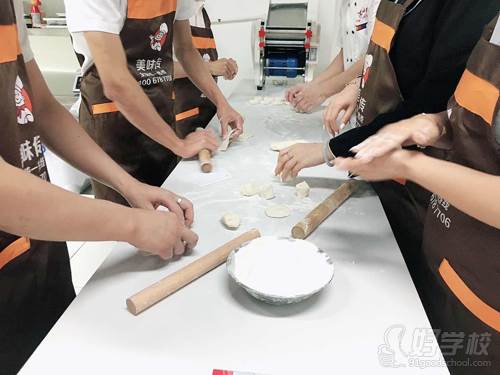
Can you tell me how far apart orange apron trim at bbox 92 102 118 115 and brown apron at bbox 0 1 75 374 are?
0.52 meters

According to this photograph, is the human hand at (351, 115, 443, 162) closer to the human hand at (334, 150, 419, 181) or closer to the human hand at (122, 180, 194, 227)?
the human hand at (334, 150, 419, 181)

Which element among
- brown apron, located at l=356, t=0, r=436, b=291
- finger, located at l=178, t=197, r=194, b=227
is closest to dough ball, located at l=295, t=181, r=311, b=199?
brown apron, located at l=356, t=0, r=436, b=291

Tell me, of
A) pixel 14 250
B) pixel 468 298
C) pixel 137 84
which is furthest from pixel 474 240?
pixel 137 84

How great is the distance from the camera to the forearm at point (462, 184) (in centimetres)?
64

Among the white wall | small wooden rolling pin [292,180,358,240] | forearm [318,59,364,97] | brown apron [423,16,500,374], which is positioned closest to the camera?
brown apron [423,16,500,374]

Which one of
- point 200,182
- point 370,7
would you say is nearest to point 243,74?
point 370,7

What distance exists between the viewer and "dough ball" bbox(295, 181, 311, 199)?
1.12m

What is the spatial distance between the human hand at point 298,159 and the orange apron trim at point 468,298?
1.41 ft

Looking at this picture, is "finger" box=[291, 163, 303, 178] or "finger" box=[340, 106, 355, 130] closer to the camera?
"finger" box=[291, 163, 303, 178]

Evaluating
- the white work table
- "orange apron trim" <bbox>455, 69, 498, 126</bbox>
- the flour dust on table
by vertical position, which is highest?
"orange apron trim" <bbox>455, 69, 498, 126</bbox>

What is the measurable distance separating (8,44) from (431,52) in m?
0.84

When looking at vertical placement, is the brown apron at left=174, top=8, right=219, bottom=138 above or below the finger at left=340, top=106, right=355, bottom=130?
below

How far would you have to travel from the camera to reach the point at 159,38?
4.53 ft

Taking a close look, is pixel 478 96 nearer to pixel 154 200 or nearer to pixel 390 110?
pixel 390 110
